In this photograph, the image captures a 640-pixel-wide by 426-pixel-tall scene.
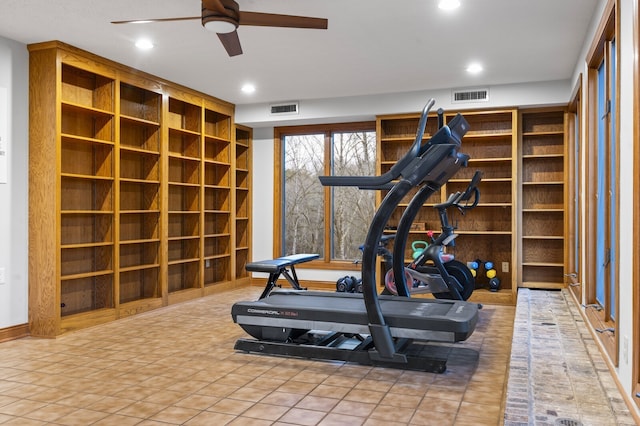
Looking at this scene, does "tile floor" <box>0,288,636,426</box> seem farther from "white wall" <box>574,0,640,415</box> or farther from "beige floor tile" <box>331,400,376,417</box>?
"white wall" <box>574,0,640,415</box>

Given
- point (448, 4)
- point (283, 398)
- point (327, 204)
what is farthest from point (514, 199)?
point (283, 398)

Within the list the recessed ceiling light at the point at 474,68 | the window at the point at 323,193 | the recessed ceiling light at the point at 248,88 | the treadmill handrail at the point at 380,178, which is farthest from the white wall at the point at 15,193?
the recessed ceiling light at the point at 474,68

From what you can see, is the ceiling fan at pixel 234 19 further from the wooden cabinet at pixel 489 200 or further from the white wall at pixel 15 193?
the wooden cabinet at pixel 489 200

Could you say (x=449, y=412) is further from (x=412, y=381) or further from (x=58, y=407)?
(x=58, y=407)

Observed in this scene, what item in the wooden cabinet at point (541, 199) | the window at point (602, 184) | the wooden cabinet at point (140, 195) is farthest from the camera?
the wooden cabinet at point (541, 199)

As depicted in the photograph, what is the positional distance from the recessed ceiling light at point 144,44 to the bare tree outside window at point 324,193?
346cm

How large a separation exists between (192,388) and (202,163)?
163 inches

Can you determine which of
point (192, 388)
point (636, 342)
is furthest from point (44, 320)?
point (636, 342)

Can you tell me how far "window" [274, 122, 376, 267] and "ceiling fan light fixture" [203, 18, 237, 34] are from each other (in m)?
4.27

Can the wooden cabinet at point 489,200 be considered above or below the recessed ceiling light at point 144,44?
below

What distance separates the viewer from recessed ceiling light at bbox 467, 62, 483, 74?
567 centimetres

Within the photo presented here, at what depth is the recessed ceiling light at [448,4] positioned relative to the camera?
12.8 feet

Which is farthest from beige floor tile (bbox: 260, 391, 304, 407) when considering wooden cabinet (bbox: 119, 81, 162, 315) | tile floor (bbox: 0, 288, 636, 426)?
wooden cabinet (bbox: 119, 81, 162, 315)

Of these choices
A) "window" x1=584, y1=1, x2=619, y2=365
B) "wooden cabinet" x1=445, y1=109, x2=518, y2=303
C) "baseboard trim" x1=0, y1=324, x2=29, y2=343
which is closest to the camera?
"window" x1=584, y1=1, x2=619, y2=365
